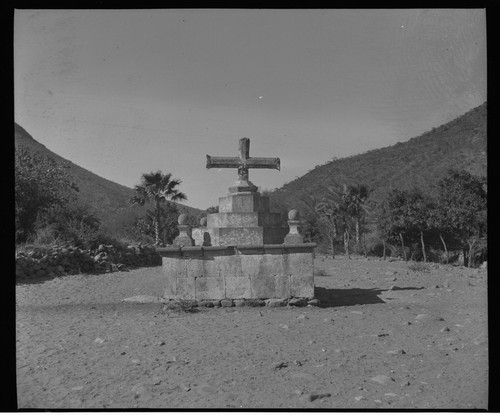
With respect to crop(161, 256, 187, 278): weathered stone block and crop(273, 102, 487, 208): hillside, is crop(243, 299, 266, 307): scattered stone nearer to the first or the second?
crop(161, 256, 187, 278): weathered stone block

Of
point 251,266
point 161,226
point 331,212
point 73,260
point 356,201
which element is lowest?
point 73,260

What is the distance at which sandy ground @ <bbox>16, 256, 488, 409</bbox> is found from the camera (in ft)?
13.8

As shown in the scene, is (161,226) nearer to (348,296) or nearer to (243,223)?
(243,223)

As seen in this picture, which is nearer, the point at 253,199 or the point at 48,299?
the point at 253,199

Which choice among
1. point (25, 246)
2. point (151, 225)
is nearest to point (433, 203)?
point (151, 225)

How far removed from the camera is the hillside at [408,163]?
42.2m

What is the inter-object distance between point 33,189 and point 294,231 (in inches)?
547

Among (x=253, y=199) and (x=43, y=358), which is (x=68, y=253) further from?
(x=43, y=358)

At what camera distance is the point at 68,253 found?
596 inches

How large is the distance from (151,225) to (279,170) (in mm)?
22870

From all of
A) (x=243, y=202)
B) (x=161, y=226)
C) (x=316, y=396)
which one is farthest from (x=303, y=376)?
(x=161, y=226)

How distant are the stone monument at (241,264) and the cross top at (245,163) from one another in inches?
26.5

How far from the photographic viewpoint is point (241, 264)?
8625 millimetres
